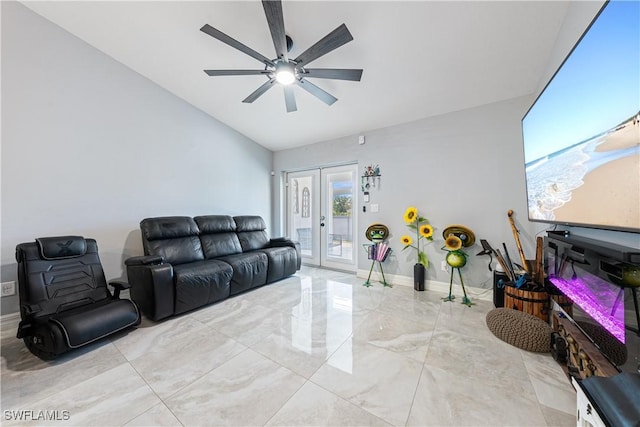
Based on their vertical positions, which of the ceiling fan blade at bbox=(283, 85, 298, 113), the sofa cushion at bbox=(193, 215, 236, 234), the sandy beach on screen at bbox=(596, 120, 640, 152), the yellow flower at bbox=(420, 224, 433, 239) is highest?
the ceiling fan blade at bbox=(283, 85, 298, 113)

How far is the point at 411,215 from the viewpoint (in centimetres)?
317

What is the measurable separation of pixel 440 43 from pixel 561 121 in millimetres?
1321

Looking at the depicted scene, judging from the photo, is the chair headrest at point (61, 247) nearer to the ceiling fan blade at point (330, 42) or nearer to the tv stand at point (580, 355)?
the ceiling fan blade at point (330, 42)

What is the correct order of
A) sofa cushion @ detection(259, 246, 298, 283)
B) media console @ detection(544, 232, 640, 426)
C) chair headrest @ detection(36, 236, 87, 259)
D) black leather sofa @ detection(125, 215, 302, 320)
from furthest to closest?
1. sofa cushion @ detection(259, 246, 298, 283)
2. black leather sofa @ detection(125, 215, 302, 320)
3. chair headrest @ detection(36, 236, 87, 259)
4. media console @ detection(544, 232, 640, 426)

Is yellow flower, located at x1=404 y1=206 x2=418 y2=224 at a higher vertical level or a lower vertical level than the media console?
higher

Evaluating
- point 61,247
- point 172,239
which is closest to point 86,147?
point 61,247

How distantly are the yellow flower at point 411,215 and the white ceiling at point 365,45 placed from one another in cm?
137

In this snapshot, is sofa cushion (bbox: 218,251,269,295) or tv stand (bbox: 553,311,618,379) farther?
sofa cushion (bbox: 218,251,269,295)

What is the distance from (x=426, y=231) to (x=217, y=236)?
10.3ft

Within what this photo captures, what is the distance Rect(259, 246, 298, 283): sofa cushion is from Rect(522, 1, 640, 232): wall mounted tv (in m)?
3.15

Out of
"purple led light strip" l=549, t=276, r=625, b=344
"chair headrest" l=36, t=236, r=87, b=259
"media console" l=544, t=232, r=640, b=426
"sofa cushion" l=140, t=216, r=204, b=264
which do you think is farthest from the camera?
"sofa cushion" l=140, t=216, r=204, b=264

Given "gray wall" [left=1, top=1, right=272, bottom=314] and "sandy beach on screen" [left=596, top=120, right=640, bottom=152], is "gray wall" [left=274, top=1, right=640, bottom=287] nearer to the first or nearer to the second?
"sandy beach on screen" [left=596, top=120, right=640, bottom=152]

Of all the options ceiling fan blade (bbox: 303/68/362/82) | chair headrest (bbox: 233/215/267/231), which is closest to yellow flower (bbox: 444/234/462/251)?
ceiling fan blade (bbox: 303/68/362/82)

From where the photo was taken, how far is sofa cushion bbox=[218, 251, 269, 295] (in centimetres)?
294
